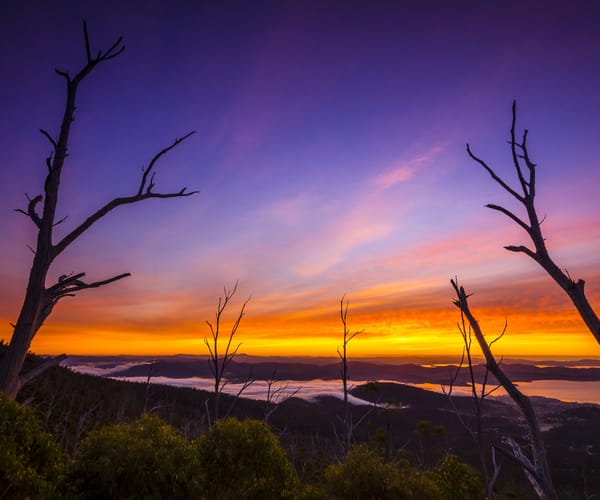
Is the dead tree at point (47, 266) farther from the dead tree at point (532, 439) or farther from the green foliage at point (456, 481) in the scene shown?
the green foliage at point (456, 481)

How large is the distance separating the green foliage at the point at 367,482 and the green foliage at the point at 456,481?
3877 mm

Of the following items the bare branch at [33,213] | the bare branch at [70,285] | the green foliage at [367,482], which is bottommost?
the green foliage at [367,482]

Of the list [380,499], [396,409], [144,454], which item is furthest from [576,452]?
[144,454]

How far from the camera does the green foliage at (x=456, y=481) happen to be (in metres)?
19.8

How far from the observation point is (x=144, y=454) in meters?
10.4

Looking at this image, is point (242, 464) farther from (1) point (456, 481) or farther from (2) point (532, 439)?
(1) point (456, 481)

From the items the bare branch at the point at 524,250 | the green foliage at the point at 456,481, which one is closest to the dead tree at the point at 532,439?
the bare branch at the point at 524,250

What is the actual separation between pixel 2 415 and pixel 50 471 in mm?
2042

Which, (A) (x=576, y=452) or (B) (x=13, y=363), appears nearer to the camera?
(B) (x=13, y=363)

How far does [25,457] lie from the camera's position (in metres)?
8.84

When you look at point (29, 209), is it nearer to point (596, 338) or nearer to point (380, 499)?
point (596, 338)

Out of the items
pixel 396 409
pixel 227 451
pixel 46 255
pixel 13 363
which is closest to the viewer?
pixel 13 363

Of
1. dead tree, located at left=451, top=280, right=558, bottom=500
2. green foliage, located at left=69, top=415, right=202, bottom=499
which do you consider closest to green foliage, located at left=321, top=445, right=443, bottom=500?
green foliage, located at left=69, top=415, right=202, bottom=499

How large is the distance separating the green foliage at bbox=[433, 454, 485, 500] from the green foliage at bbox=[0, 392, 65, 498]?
1704 cm
